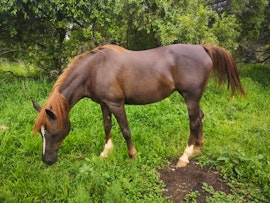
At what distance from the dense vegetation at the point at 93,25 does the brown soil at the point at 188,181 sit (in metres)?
3.86

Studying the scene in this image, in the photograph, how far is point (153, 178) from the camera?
3.41m

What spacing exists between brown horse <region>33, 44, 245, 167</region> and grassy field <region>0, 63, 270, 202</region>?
13.8 inches

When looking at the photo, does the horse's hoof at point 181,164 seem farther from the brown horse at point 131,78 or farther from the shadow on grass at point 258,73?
the shadow on grass at point 258,73

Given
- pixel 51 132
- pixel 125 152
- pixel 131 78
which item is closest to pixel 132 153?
pixel 125 152

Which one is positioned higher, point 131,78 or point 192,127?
point 131,78

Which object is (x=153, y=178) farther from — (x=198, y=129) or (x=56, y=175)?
(x=56, y=175)

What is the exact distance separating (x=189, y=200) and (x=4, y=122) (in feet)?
11.7

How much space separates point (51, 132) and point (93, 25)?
4609mm

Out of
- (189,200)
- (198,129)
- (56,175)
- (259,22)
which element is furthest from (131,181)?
(259,22)

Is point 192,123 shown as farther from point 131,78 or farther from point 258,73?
point 258,73

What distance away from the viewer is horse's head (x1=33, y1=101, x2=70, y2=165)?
310cm

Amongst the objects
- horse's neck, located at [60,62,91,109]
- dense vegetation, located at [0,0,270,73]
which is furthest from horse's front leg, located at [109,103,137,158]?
dense vegetation, located at [0,0,270,73]

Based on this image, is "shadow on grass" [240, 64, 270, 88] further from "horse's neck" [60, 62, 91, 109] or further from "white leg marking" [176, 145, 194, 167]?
"horse's neck" [60, 62, 91, 109]

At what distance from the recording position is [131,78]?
353 cm
